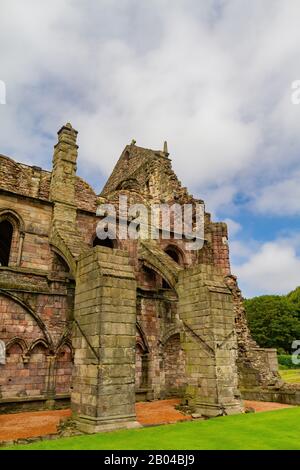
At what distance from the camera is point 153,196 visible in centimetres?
1888

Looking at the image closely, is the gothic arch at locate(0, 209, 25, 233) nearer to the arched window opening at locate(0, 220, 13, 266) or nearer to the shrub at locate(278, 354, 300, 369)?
the arched window opening at locate(0, 220, 13, 266)

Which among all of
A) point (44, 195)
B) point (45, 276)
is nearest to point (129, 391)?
point (45, 276)

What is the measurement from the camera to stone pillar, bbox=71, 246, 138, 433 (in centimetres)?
743

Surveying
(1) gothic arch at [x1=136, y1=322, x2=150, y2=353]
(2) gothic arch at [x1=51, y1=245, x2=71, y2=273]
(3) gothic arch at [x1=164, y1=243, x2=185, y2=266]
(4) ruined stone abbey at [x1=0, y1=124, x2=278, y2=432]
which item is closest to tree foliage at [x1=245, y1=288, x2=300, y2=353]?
(4) ruined stone abbey at [x1=0, y1=124, x2=278, y2=432]

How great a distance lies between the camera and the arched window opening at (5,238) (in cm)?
1344

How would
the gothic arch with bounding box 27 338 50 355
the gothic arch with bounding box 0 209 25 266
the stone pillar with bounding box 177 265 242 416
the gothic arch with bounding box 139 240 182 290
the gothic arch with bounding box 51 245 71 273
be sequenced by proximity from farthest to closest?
the gothic arch with bounding box 139 240 182 290 → the gothic arch with bounding box 0 209 25 266 → the gothic arch with bounding box 51 245 71 273 → the gothic arch with bounding box 27 338 50 355 → the stone pillar with bounding box 177 265 242 416

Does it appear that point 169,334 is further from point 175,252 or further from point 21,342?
point 21,342

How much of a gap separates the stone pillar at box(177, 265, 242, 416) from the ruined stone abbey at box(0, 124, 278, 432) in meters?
0.03

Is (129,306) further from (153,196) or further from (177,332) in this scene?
(153,196)

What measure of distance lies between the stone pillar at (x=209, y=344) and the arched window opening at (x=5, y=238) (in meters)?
7.10

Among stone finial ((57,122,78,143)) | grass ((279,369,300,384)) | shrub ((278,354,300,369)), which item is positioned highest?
stone finial ((57,122,78,143))

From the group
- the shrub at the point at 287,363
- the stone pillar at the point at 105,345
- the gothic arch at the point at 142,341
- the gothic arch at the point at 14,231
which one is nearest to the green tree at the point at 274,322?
the shrub at the point at 287,363
